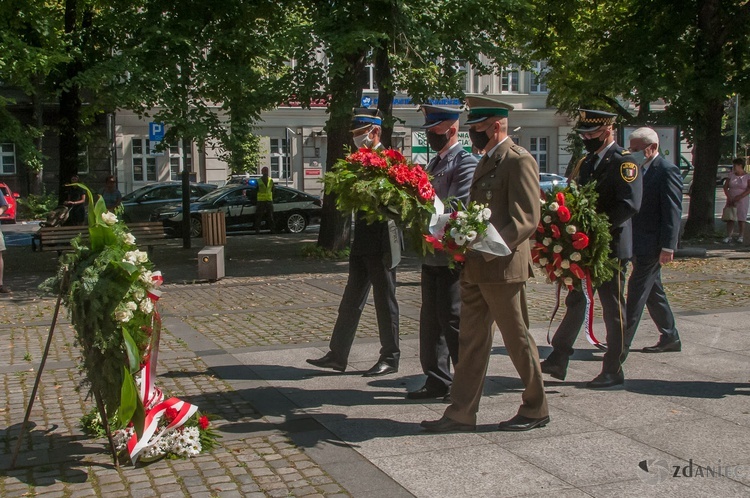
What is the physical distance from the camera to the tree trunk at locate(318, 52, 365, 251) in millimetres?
15155

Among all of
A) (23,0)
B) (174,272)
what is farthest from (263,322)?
(23,0)

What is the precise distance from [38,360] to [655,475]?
5894 mm

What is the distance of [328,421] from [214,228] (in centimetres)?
1042

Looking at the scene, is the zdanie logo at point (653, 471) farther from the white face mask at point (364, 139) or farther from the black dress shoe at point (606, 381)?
the white face mask at point (364, 139)

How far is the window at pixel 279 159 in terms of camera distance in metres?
44.1

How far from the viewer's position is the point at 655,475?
4809 mm

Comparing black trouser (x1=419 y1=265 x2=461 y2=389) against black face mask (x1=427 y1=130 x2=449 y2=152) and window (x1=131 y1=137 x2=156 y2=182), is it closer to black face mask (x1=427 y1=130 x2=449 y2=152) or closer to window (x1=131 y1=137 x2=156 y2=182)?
black face mask (x1=427 y1=130 x2=449 y2=152)

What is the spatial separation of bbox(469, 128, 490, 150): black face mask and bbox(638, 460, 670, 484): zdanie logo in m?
2.15

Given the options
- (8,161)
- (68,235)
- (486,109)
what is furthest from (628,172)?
(8,161)

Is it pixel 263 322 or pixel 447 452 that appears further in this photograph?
pixel 263 322

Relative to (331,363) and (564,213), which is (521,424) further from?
(331,363)

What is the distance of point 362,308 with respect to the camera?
730 centimetres

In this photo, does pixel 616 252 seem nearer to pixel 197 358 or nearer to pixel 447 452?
pixel 447 452

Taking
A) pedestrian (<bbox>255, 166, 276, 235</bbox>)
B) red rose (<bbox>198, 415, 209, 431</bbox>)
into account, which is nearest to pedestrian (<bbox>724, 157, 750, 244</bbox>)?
pedestrian (<bbox>255, 166, 276, 235</bbox>)
